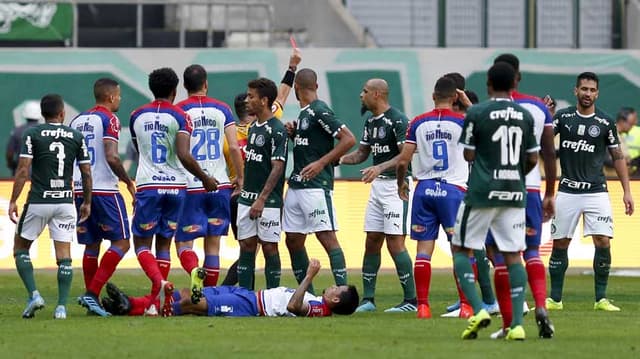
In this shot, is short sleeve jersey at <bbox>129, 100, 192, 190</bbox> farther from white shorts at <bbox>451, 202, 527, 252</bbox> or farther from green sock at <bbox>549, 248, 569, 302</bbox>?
green sock at <bbox>549, 248, 569, 302</bbox>

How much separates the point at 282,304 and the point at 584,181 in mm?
3621

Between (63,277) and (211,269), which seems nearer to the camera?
(63,277)

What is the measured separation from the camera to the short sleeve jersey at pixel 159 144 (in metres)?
14.6

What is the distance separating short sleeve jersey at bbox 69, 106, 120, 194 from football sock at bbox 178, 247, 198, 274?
97 centimetres

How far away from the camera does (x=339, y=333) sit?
41.0ft

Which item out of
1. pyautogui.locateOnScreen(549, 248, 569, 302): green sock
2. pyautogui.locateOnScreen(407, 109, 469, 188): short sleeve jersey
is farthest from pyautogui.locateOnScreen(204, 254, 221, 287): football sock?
pyautogui.locateOnScreen(549, 248, 569, 302): green sock

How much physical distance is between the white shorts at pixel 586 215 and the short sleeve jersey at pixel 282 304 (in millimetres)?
2941

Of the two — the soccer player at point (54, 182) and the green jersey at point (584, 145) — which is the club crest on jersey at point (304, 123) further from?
the green jersey at point (584, 145)

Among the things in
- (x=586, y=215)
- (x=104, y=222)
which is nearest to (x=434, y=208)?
(x=586, y=215)

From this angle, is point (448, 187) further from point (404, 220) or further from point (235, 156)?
point (235, 156)

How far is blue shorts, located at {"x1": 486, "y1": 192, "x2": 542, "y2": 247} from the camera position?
494 inches

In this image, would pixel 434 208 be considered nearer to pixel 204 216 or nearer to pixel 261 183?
pixel 261 183

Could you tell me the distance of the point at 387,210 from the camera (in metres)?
15.4

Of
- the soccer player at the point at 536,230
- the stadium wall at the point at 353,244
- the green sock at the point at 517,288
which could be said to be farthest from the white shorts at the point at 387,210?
the stadium wall at the point at 353,244
